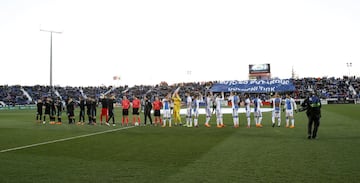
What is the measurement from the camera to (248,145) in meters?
10.6

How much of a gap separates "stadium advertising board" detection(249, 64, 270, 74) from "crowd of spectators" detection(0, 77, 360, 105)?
687 cm

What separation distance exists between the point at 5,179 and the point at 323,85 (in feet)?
214

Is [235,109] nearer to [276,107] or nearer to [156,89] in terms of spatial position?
[276,107]

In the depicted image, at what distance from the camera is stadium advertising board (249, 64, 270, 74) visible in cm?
7042

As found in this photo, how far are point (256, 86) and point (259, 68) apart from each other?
6.14m

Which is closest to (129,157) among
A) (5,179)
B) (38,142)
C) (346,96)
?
(5,179)

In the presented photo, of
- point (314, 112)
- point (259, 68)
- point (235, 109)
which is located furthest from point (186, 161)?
point (259, 68)

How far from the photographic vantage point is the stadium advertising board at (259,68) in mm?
70419

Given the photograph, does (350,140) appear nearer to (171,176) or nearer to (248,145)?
(248,145)

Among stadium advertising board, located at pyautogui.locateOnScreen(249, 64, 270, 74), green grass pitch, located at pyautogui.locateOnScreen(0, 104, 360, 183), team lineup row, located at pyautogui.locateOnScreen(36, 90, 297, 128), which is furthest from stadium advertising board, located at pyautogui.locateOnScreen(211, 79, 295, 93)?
green grass pitch, located at pyautogui.locateOnScreen(0, 104, 360, 183)

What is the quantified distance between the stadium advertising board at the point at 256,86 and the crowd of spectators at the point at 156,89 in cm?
167

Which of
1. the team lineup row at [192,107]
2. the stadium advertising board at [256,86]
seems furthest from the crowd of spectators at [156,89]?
the team lineup row at [192,107]

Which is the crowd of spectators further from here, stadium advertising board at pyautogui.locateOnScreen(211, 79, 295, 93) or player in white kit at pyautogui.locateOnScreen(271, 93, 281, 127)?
player in white kit at pyautogui.locateOnScreen(271, 93, 281, 127)

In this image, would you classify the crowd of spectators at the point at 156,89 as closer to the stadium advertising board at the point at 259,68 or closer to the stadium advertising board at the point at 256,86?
the stadium advertising board at the point at 256,86
